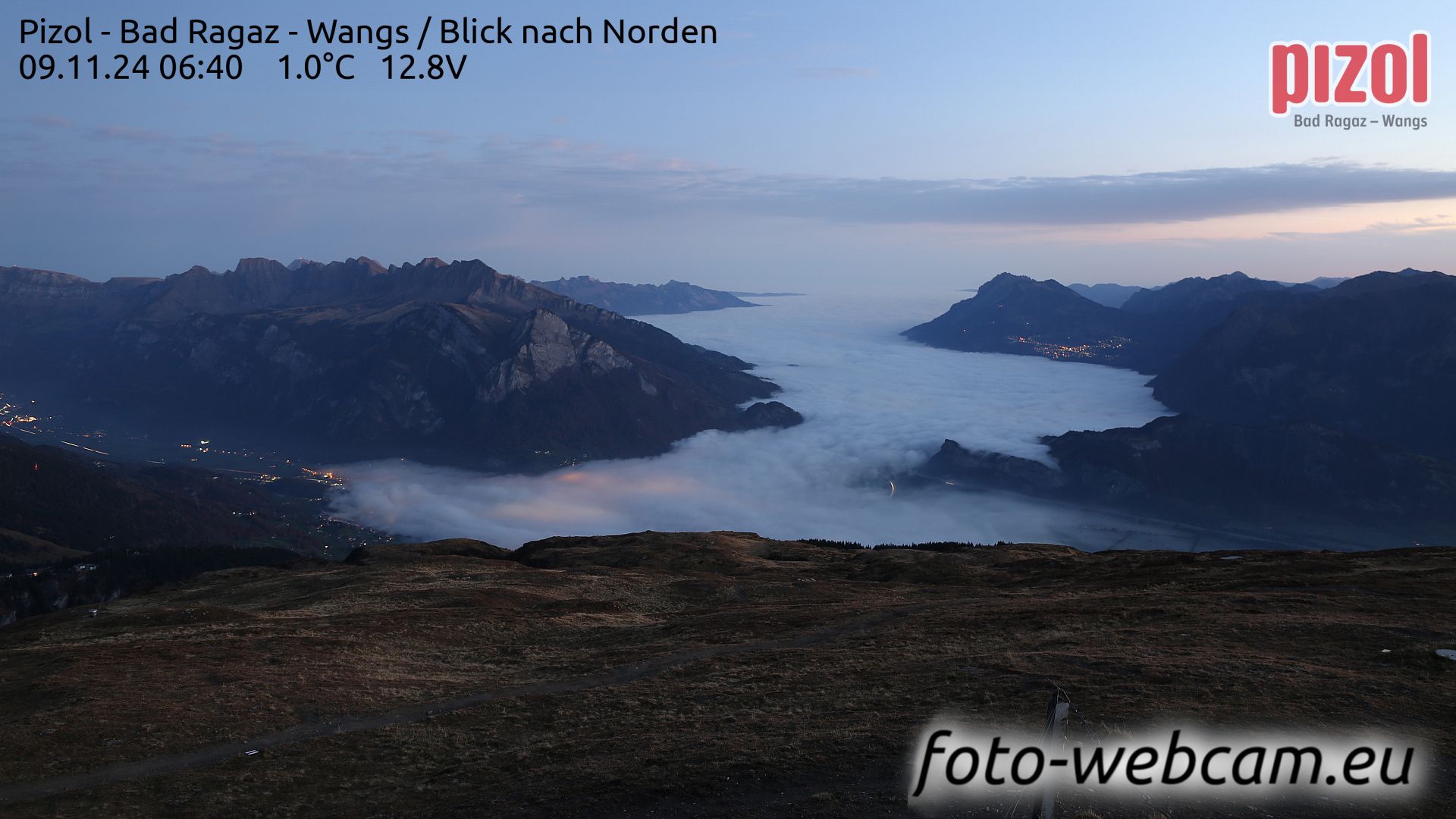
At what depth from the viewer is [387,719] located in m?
38.3

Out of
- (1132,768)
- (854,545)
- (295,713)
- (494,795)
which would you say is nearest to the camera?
(1132,768)

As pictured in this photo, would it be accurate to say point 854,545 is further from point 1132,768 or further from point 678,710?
point 1132,768

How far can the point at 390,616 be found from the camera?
200ft

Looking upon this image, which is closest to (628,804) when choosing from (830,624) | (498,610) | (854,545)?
(830,624)

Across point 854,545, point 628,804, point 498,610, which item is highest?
point 628,804

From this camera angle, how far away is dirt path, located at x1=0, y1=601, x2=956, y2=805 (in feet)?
101

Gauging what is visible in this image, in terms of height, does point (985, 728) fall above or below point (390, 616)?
above

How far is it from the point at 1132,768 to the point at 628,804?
1657 centimetres

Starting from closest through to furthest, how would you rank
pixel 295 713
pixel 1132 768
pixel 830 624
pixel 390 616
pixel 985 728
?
pixel 1132 768 < pixel 985 728 < pixel 295 713 < pixel 830 624 < pixel 390 616

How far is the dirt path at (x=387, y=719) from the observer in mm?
30750

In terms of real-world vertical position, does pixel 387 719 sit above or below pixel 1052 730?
below

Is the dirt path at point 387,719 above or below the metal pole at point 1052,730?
below

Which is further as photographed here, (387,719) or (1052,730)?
(387,719)

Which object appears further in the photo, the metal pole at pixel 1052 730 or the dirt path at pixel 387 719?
the dirt path at pixel 387 719
